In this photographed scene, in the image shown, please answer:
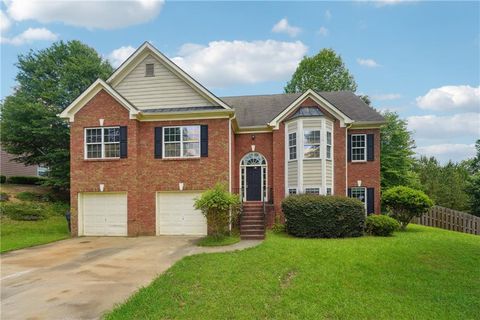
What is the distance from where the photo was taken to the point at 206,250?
10.1 m

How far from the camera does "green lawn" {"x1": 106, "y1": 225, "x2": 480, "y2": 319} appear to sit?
17.3 feet

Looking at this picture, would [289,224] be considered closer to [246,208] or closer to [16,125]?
[246,208]

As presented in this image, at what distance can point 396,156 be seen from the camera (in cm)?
2470

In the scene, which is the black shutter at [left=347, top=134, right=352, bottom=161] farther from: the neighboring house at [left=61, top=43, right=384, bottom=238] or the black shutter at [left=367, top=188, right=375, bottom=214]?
the black shutter at [left=367, top=188, right=375, bottom=214]

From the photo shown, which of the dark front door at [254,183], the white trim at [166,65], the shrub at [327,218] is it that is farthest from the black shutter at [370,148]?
the white trim at [166,65]

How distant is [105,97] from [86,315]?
1101 centimetres

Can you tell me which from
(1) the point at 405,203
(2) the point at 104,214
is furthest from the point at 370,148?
(2) the point at 104,214

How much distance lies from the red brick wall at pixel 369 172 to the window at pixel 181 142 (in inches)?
337

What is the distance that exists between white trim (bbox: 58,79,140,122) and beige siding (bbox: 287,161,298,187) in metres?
8.06

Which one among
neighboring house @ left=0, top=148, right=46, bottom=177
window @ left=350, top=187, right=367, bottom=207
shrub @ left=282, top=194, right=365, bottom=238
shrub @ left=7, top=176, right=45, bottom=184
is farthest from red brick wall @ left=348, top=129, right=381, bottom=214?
neighboring house @ left=0, top=148, right=46, bottom=177

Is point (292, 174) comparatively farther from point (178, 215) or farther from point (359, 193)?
point (178, 215)

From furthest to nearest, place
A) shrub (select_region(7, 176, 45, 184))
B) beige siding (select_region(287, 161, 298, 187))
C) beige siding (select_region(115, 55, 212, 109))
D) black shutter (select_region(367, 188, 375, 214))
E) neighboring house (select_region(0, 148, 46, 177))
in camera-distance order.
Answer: neighboring house (select_region(0, 148, 46, 177)) < shrub (select_region(7, 176, 45, 184)) < black shutter (select_region(367, 188, 375, 214)) < beige siding (select_region(287, 161, 298, 187)) < beige siding (select_region(115, 55, 212, 109))

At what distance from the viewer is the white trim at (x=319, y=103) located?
15.3m

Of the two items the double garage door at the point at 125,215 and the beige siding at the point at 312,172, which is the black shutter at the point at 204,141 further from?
the beige siding at the point at 312,172
